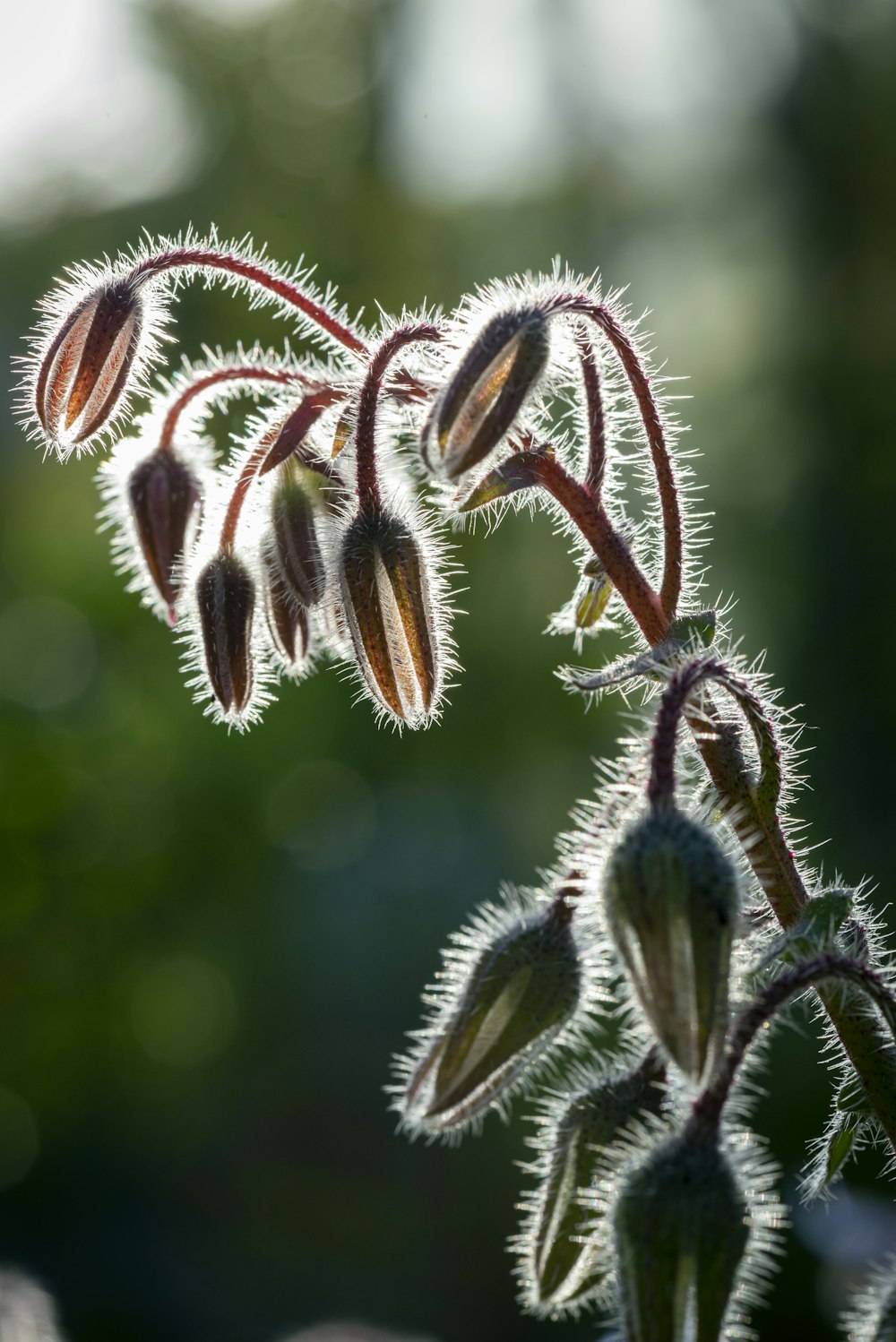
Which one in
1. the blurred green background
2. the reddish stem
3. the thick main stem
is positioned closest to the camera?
the thick main stem

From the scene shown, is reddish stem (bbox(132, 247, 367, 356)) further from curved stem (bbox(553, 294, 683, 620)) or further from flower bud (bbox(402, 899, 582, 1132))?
flower bud (bbox(402, 899, 582, 1132))

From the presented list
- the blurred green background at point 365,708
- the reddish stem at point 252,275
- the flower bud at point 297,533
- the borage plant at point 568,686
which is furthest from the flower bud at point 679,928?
the blurred green background at point 365,708

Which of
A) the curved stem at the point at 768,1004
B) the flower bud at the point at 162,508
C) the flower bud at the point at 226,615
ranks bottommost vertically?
the curved stem at the point at 768,1004

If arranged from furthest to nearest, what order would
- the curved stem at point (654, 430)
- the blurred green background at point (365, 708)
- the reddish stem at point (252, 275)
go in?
the blurred green background at point (365, 708), the reddish stem at point (252, 275), the curved stem at point (654, 430)

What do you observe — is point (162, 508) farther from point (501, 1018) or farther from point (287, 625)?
point (501, 1018)

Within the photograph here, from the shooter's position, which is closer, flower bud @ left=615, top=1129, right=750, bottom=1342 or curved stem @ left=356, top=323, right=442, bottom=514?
flower bud @ left=615, top=1129, right=750, bottom=1342

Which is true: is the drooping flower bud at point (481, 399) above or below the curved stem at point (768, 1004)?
above

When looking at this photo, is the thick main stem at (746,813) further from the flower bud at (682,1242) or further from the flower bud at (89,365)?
the flower bud at (89,365)

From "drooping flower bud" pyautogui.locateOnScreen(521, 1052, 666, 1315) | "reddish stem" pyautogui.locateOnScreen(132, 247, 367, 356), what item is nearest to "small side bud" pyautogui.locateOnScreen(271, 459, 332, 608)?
"reddish stem" pyautogui.locateOnScreen(132, 247, 367, 356)
